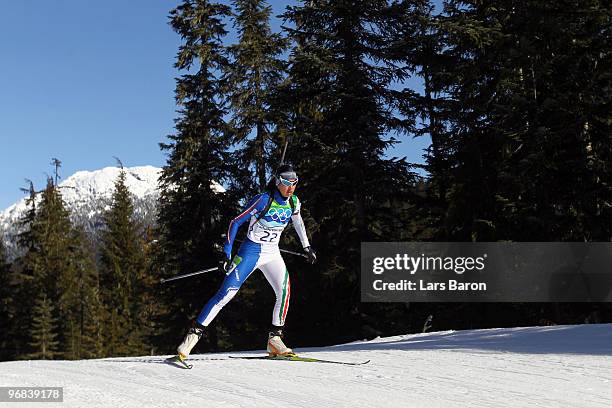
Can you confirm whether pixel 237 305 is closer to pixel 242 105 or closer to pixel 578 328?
pixel 242 105

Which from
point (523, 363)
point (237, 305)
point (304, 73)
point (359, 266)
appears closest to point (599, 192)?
point (359, 266)

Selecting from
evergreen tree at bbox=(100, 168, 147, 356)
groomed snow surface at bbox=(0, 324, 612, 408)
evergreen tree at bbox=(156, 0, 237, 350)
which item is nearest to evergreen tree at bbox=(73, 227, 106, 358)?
evergreen tree at bbox=(100, 168, 147, 356)

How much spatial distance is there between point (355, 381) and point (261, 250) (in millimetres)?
2195

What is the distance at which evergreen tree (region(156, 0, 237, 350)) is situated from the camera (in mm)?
26562

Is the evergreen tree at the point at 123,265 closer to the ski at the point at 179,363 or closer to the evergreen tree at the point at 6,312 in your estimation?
the evergreen tree at the point at 6,312

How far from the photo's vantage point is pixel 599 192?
18.0 m

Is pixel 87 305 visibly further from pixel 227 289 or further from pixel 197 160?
pixel 227 289

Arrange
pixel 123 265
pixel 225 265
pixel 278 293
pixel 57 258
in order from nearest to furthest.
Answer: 1. pixel 225 265
2. pixel 278 293
3. pixel 57 258
4. pixel 123 265

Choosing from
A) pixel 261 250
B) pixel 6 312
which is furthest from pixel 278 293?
pixel 6 312

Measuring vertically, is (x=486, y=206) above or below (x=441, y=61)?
below

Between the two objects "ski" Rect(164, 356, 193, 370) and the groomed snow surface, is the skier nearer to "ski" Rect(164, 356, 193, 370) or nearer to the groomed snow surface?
"ski" Rect(164, 356, 193, 370)

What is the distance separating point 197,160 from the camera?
26.8 metres

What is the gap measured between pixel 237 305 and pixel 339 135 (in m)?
8.86

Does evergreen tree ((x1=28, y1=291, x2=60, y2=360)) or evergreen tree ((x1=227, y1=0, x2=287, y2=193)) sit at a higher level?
evergreen tree ((x1=227, y1=0, x2=287, y2=193))
